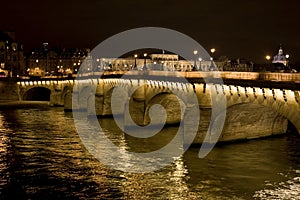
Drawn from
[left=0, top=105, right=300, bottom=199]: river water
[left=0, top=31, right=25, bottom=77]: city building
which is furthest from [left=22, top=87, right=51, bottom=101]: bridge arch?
[left=0, top=105, right=300, bottom=199]: river water

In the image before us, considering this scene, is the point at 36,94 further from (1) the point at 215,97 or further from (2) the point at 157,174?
(2) the point at 157,174

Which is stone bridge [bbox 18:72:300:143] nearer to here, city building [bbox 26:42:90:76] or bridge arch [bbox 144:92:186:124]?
bridge arch [bbox 144:92:186:124]

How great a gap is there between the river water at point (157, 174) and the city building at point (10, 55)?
314 feet

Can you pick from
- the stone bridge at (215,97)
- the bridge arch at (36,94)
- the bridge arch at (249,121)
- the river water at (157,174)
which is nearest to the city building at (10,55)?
the bridge arch at (36,94)

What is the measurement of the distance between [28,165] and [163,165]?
31.2 feet

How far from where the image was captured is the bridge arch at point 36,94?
110363 millimetres

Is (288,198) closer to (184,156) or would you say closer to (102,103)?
(184,156)

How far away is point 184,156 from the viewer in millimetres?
38969

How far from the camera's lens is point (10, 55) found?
141250mm

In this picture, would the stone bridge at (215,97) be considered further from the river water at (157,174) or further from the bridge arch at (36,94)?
the bridge arch at (36,94)

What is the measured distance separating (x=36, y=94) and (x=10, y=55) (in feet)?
90.8

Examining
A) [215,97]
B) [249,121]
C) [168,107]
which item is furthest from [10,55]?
[249,121]

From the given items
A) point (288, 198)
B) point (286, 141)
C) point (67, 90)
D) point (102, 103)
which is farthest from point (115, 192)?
point (67, 90)

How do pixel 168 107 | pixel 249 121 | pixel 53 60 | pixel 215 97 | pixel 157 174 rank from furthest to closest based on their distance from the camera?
pixel 53 60 < pixel 168 107 < pixel 249 121 < pixel 215 97 < pixel 157 174
